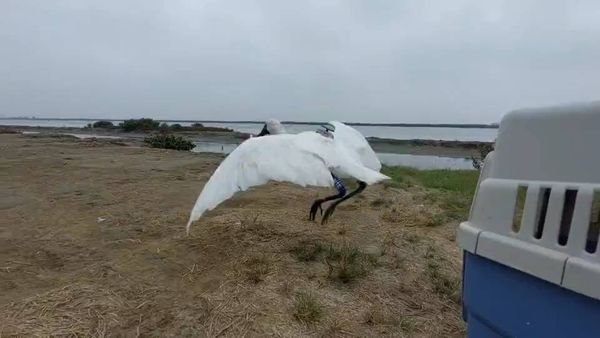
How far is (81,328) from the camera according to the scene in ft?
9.87

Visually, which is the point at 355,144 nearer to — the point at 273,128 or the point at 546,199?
the point at 273,128

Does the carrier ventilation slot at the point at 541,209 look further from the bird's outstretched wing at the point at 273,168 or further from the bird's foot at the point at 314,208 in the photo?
the bird's foot at the point at 314,208

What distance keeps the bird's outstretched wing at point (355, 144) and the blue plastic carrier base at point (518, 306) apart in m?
3.20

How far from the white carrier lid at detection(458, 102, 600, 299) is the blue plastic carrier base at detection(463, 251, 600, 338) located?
49mm

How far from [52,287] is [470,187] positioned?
7.27m

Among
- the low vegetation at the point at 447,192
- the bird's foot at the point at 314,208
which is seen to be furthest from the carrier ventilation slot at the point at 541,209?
the low vegetation at the point at 447,192

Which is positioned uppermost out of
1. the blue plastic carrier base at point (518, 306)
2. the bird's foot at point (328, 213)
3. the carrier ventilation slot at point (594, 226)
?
the carrier ventilation slot at point (594, 226)

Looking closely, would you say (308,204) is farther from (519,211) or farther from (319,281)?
(519,211)

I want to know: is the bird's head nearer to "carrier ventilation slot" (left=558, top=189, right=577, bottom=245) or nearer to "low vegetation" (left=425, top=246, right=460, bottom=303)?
"low vegetation" (left=425, top=246, right=460, bottom=303)

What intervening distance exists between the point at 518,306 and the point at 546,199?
40 centimetres

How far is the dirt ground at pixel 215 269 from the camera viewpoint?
3.16m

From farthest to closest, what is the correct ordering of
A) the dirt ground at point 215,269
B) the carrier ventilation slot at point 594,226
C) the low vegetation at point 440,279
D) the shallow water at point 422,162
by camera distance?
1. the shallow water at point 422,162
2. the low vegetation at point 440,279
3. the dirt ground at point 215,269
4. the carrier ventilation slot at point 594,226

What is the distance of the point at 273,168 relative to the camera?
4.09 metres

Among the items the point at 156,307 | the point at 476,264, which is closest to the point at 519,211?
the point at 476,264
